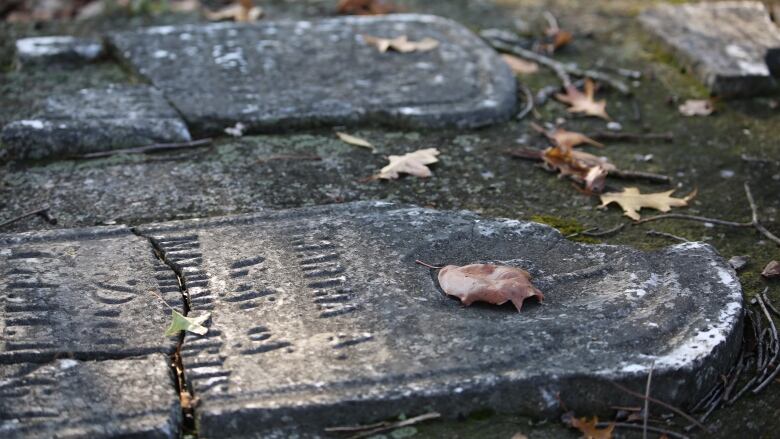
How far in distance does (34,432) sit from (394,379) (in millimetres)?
627

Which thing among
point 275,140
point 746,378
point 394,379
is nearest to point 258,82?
point 275,140

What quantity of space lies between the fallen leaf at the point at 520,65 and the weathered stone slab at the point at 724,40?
20.9 inches

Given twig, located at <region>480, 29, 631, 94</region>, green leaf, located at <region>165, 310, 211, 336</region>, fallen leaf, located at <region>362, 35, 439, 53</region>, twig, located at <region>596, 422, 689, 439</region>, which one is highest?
green leaf, located at <region>165, 310, 211, 336</region>

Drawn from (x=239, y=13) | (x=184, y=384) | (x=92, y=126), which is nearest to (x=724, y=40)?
(x=239, y=13)

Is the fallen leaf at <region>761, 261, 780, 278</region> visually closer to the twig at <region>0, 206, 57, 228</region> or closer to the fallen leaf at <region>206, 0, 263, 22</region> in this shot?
the twig at <region>0, 206, 57, 228</region>

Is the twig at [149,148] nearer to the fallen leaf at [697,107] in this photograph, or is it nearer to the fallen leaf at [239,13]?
the fallen leaf at [239,13]

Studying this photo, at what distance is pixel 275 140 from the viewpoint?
284 cm

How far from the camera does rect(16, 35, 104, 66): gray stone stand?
3.27m

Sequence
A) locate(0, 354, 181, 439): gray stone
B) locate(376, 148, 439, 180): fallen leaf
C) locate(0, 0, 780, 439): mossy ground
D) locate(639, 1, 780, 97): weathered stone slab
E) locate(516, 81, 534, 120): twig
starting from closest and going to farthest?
locate(0, 354, 181, 439): gray stone, locate(0, 0, 780, 439): mossy ground, locate(376, 148, 439, 180): fallen leaf, locate(516, 81, 534, 120): twig, locate(639, 1, 780, 97): weathered stone slab

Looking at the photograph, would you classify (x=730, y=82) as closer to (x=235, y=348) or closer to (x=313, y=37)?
(x=313, y=37)

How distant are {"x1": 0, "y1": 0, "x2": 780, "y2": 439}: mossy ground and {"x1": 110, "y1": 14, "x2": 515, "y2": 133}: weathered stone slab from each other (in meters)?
0.07

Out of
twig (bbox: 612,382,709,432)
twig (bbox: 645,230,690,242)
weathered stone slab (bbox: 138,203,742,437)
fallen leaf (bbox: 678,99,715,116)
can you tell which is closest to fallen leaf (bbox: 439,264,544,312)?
weathered stone slab (bbox: 138,203,742,437)

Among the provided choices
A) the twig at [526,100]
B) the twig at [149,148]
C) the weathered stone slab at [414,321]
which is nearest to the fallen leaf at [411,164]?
A: the weathered stone slab at [414,321]

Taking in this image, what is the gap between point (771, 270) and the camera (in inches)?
88.5
